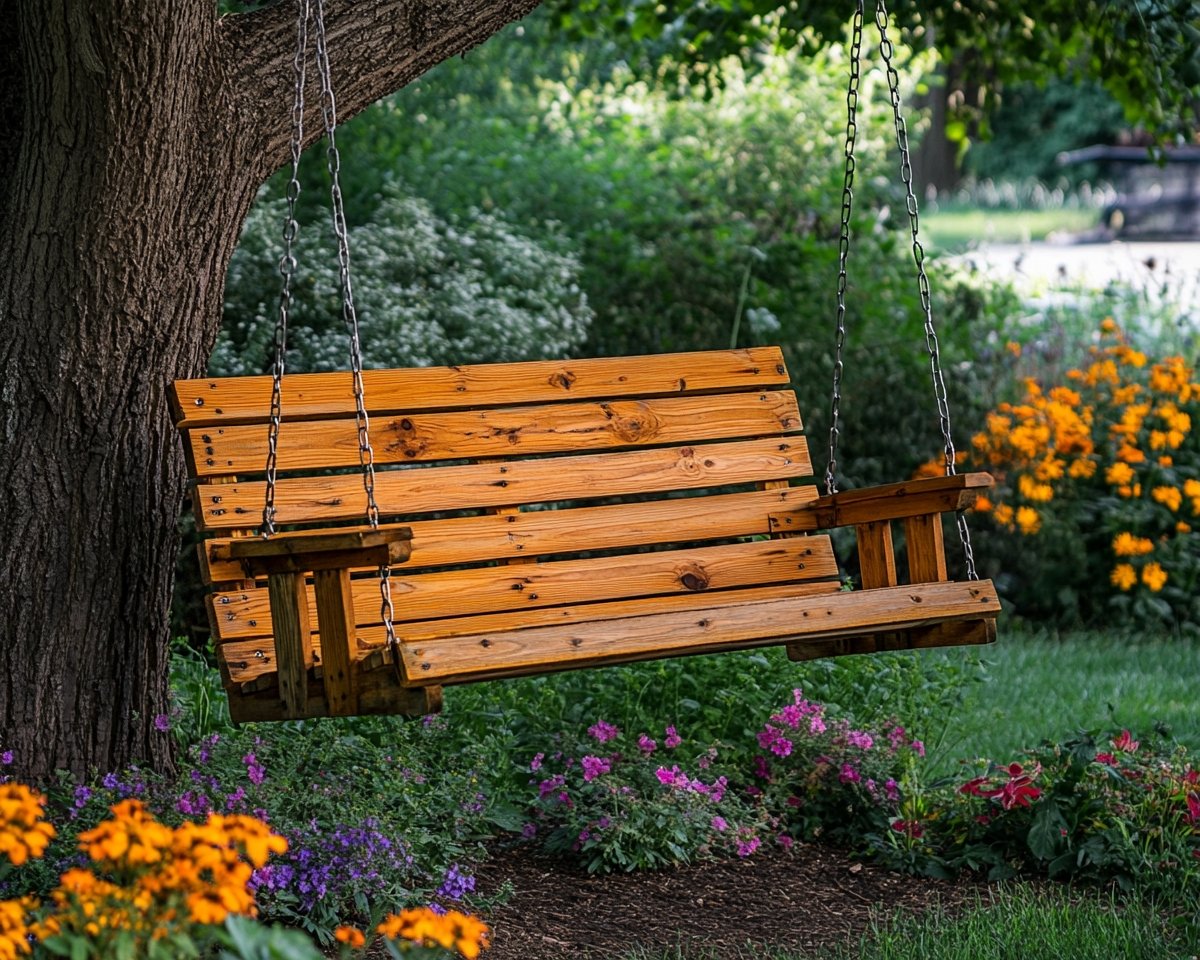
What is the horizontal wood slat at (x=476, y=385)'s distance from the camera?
3.25m

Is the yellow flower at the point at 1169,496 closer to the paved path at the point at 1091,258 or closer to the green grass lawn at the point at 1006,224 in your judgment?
the paved path at the point at 1091,258

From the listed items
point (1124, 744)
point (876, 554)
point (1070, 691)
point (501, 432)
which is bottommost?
point (1070, 691)

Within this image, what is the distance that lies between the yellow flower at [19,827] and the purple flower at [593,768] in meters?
1.89

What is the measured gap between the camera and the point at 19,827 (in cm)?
195

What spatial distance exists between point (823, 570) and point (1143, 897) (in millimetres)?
1031

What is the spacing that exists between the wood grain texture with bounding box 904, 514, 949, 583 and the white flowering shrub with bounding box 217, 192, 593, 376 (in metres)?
2.75

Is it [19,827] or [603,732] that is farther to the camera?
[603,732]

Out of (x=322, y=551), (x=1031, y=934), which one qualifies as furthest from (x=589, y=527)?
(x=1031, y=934)

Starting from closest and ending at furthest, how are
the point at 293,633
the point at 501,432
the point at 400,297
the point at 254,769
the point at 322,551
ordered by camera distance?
1. the point at 322,551
2. the point at 293,633
3. the point at 254,769
4. the point at 501,432
5. the point at 400,297

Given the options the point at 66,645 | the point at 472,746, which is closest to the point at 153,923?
the point at 66,645

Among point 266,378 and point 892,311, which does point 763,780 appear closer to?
point 266,378

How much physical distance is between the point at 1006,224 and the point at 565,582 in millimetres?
16770

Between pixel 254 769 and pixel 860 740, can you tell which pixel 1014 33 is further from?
pixel 254 769

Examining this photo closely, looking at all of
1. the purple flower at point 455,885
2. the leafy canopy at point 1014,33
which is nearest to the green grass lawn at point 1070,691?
the purple flower at point 455,885
